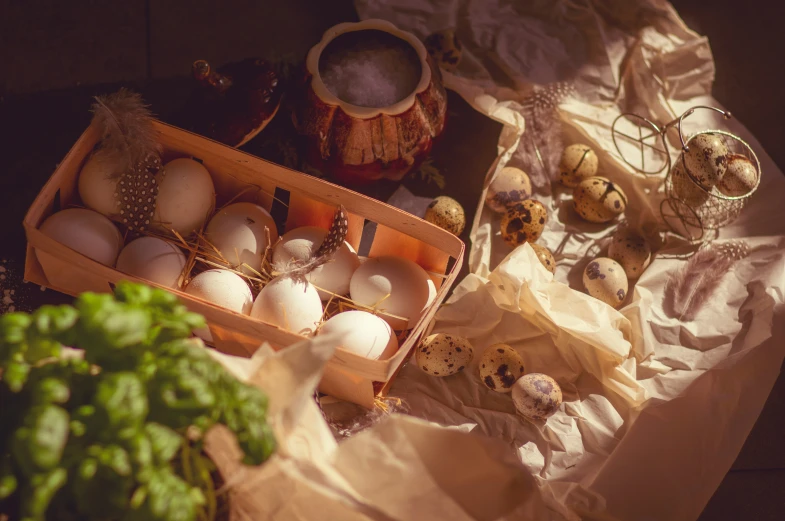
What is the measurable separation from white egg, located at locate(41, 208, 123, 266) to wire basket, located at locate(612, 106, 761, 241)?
0.89m

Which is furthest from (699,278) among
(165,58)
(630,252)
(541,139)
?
(165,58)

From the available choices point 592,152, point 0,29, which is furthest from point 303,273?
point 0,29

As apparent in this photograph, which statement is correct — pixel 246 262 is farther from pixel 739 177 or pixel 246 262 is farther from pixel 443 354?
pixel 739 177

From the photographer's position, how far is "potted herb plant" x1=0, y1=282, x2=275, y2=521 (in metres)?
0.48

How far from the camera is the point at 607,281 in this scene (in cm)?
115

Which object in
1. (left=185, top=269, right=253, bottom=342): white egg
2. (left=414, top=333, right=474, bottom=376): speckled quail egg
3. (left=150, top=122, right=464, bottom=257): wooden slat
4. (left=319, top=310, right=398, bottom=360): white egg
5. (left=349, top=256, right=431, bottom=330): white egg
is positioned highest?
(left=150, top=122, right=464, bottom=257): wooden slat

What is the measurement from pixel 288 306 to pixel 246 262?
0.13 m

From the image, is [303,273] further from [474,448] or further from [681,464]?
[681,464]

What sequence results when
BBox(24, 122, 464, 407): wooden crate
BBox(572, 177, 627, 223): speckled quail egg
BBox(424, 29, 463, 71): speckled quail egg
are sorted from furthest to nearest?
BBox(424, 29, 463, 71): speckled quail egg
BBox(572, 177, 627, 223): speckled quail egg
BBox(24, 122, 464, 407): wooden crate

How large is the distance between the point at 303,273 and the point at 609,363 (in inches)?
20.0

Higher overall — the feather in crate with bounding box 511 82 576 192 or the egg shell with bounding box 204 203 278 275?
the feather in crate with bounding box 511 82 576 192

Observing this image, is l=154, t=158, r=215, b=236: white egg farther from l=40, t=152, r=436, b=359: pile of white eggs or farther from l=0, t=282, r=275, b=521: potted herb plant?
l=0, t=282, r=275, b=521: potted herb plant

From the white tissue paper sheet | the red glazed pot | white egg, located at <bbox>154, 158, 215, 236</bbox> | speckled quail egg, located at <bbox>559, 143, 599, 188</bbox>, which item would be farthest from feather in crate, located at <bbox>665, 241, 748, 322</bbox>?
white egg, located at <bbox>154, 158, 215, 236</bbox>

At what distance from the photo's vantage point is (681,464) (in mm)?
1028
